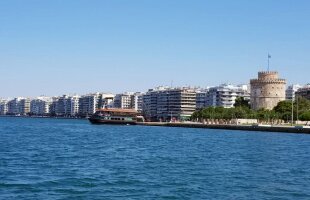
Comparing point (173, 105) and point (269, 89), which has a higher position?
point (269, 89)

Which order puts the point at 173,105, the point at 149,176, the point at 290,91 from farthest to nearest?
the point at 290,91, the point at 173,105, the point at 149,176

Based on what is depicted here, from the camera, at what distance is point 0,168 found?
2327cm

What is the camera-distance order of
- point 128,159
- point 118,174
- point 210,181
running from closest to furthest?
1. point 210,181
2. point 118,174
3. point 128,159

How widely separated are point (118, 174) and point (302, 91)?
151m

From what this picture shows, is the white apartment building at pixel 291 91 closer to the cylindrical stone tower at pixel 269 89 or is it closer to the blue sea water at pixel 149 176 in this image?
the cylindrical stone tower at pixel 269 89

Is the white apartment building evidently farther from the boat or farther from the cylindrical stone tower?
the boat

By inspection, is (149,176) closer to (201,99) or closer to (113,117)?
(113,117)

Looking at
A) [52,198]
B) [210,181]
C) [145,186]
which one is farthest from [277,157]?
[52,198]

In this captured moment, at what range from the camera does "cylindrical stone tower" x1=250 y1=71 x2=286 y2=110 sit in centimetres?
11631

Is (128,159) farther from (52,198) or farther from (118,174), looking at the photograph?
(52,198)

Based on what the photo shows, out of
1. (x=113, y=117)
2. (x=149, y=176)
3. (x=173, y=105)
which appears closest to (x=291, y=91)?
(x=173, y=105)

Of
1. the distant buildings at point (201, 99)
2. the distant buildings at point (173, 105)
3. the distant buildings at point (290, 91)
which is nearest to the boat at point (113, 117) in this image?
the distant buildings at point (173, 105)

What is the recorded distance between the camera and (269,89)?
117 metres

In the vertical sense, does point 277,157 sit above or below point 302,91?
below
